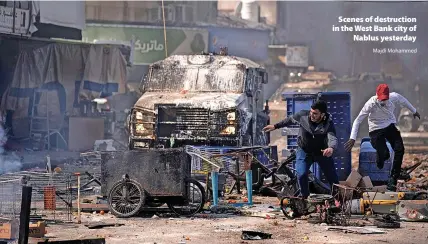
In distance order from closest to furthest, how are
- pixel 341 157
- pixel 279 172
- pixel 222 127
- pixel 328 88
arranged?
pixel 279 172, pixel 341 157, pixel 222 127, pixel 328 88

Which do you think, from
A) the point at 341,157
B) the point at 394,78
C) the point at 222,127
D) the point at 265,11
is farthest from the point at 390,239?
the point at 265,11

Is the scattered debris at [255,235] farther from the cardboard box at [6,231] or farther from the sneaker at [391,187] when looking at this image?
the sneaker at [391,187]

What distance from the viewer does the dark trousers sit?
13102 mm

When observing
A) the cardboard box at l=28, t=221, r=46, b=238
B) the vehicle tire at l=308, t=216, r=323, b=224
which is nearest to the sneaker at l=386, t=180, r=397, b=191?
the vehicle tire at l=308, t=216, r=323, b=224

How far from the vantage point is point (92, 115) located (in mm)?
26703

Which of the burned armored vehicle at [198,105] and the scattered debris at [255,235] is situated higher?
the burned armored vehicle at [198,105]

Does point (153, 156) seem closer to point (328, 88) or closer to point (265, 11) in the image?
point (328, 88)

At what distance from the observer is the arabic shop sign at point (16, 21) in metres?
22.5

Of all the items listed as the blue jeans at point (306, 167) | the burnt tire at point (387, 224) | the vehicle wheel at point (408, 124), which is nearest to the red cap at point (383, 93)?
the blue jeans at point (306, 167)

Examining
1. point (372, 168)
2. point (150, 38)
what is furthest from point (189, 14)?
point (372, 168)

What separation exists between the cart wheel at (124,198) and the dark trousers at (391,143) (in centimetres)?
399

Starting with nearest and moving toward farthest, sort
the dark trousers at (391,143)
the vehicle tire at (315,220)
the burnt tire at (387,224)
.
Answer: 1. the burnt tire at (387,224)
2. the vehicle tire at (315,220)
3. the dark trousers at (391,143)

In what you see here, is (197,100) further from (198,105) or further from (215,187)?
(215,187)

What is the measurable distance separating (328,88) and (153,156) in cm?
3379
